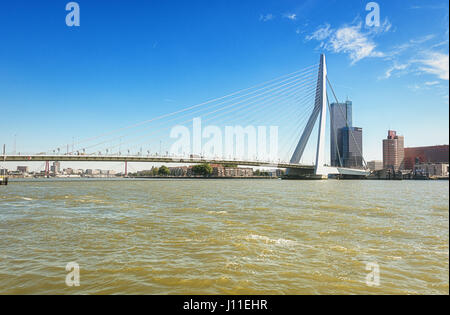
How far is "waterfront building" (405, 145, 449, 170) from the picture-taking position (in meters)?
103

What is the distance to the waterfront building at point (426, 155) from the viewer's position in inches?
4068

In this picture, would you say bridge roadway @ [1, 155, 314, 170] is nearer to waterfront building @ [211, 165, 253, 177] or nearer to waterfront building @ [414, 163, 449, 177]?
waterfront building @ [414, 163, 449, 177]

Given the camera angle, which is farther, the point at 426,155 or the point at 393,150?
the point at 393,150

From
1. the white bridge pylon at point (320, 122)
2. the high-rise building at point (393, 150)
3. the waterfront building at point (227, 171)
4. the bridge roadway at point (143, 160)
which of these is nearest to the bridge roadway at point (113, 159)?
the bridge roadway at point (143, 160)

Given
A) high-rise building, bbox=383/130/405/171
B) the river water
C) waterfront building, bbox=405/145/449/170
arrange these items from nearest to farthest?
the river water
waterfront building, bbox=405/145/449/170
high-rise building, bbox=383/130/405/171

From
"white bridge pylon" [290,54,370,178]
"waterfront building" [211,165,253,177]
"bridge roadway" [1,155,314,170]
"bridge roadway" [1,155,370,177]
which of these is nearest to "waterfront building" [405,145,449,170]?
"bridge roadway" [1,155,370,177]

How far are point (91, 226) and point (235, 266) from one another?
5255 millimetres

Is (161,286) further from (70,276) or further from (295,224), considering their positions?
(295,224)

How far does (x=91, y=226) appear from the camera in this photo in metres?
8.17

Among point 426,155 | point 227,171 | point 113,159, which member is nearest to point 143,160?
point 113,159

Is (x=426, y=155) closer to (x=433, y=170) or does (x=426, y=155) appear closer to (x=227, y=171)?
(x=433, y=170)

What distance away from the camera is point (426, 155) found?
367 feet

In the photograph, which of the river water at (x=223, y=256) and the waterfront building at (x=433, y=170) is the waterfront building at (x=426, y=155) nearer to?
the waterfront building at (x=433, y=170)
